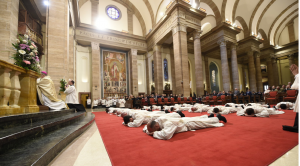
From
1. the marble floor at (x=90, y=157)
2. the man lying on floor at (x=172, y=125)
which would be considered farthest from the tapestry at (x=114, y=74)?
the marble floor at (x=90, y=157)

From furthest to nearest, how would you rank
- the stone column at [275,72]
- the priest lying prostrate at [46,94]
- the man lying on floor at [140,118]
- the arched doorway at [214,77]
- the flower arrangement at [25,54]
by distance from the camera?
the arched doorway at [214,77] < the stone column at [275,72] < the priest lying prostrate at [46,94] < the man lying on floor at [140,118] < the flower arrangement at [25,54]

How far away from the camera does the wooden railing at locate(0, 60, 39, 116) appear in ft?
9.49

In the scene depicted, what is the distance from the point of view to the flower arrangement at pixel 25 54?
3.72 meters

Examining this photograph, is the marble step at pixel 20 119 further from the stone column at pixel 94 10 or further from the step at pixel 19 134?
the stone column at pixel 94 10

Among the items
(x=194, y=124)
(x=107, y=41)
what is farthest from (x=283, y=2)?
(x=194, y=124)

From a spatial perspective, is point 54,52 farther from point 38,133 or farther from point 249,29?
point 249,29

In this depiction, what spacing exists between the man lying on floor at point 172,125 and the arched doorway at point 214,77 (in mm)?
22161

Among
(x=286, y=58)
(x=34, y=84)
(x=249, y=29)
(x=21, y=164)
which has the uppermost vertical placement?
(x=249, y=29)

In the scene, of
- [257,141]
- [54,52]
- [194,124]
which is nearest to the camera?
[257,141]

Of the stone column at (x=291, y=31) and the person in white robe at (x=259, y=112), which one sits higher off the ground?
the stone column at (x=291, y=31)

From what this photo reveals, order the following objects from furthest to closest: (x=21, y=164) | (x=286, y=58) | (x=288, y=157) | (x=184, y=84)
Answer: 1. (x=286, y=58)
2. (x=184, y=84)
3. (x=288, y=157)
4. (x=21, y=164)

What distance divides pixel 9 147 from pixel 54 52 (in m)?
6.27

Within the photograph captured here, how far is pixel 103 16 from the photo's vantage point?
711 inches

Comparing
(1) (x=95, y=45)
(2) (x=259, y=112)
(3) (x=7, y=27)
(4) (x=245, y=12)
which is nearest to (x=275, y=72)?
(4) (x=245, y=12)
